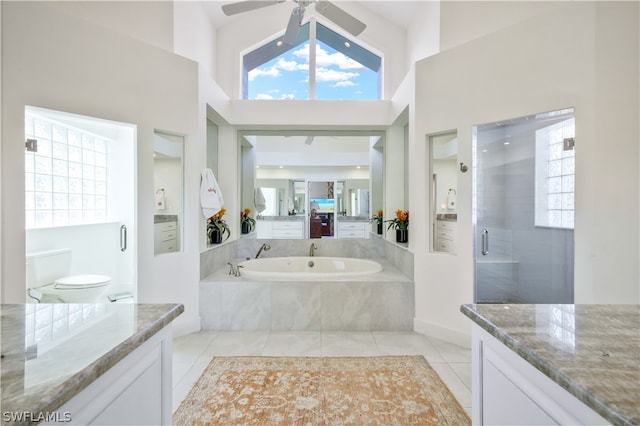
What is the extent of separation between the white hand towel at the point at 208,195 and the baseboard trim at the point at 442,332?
228 cm

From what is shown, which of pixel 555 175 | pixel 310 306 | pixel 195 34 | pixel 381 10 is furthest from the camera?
pixel 381 10

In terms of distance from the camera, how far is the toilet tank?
2.93 metres

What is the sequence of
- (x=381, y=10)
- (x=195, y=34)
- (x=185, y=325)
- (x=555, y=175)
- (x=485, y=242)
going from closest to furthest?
(x=555, y=175) → (x=485, y=242) → (x=185, y=325) → (x=195, y=34) → (x=381, y=10)

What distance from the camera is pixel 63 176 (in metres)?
3.58

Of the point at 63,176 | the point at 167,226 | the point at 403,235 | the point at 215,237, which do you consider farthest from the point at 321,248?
the point at 63,176

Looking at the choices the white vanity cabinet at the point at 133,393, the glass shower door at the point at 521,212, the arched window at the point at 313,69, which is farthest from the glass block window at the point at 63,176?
the glass shower door at the point at 521,212

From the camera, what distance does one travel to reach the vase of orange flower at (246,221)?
13.6ft

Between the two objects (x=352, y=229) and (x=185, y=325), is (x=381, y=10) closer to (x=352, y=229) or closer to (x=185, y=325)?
(x=352, y=229)

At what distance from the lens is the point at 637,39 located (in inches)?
79.6

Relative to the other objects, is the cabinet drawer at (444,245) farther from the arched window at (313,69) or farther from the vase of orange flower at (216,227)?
the vase of orange flower at (216,227)

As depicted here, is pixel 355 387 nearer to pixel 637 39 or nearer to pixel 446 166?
pixel 446 166

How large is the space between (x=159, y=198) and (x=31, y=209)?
153 cm

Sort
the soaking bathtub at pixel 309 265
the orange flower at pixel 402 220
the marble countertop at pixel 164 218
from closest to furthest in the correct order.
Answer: the marble countertop at pixel 164 218 → the orange flower at pixel 402 220 → the soaking bathtub at pixel 309 265

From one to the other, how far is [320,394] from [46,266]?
2.98 metres
